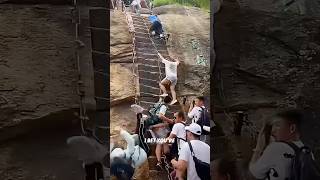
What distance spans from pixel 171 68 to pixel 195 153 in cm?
49

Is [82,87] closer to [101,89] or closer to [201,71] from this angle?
[101,89]

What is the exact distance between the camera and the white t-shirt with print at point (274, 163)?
2.48m

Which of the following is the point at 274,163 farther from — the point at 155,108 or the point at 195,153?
the point at 155,108

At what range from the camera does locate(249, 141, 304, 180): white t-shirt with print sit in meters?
2.48

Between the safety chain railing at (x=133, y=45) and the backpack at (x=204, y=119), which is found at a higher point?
the safety chain railing at (x=133, y=45)

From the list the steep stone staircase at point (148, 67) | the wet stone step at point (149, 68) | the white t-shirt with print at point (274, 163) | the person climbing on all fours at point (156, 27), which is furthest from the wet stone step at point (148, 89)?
the white t-shirt with print at point (274, 163)

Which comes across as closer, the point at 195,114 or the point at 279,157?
the point at 279,157

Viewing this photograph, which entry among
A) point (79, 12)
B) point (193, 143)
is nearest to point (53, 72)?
point (79, 12)

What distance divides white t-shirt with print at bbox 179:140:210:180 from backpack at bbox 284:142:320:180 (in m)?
0.51

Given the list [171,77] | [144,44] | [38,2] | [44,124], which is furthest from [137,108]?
[38,2]

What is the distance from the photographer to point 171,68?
2986mm

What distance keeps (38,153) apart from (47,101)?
219 millimetres

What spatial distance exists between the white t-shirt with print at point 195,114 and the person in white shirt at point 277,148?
0.48 metres

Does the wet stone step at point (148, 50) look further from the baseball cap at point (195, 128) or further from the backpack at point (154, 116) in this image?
the baseball cap at point (195, 128)
